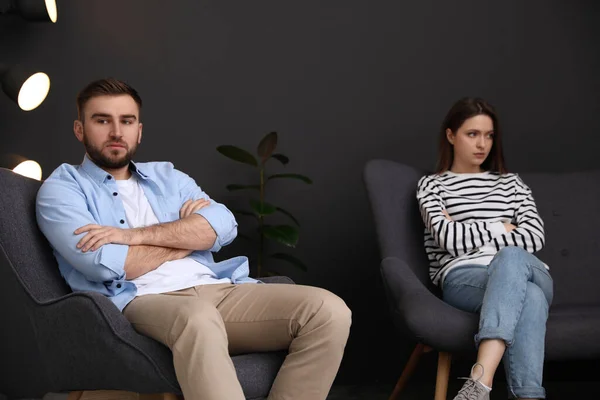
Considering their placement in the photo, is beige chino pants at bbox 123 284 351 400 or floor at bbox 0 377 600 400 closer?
beige chino pants at bbox 123 284 351 400

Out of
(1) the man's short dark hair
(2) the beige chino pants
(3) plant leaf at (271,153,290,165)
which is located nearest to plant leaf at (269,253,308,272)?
(3) plant leaf at (271,153,290,165)

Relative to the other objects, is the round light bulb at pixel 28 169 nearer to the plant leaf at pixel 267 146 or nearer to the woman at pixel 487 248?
the plant leaf at pixel 267 146

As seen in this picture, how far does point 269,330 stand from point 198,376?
335 mm

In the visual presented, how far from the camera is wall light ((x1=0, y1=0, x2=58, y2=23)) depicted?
10.4 feet

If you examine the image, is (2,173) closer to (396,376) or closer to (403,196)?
(403,196)

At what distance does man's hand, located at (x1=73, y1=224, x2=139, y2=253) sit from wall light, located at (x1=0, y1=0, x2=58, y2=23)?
4.33 ft

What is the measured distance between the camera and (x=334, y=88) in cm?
370

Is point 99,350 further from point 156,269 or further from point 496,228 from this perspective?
point 496,228

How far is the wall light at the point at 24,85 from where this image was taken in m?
2.96

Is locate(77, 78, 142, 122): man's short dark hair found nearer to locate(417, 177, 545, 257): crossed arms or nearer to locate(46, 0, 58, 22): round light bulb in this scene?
locate(46, 0, 58, 22): round light bulb

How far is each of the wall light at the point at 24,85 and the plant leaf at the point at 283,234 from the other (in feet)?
3.39

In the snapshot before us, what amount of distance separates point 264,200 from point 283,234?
46 centimetres

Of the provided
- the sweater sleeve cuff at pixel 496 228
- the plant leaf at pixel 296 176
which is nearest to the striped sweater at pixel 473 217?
the sweater sleeve cuff at pixel 496 228

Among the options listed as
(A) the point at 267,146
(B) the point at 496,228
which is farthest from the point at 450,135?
(A) the point at 267,146
